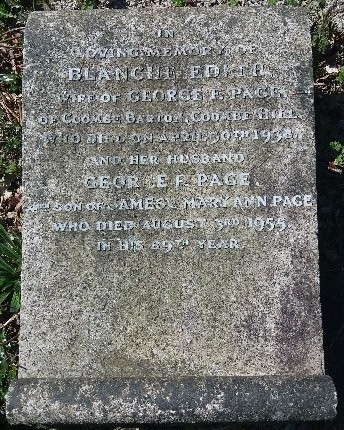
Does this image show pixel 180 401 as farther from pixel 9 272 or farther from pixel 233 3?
pixel 233 3

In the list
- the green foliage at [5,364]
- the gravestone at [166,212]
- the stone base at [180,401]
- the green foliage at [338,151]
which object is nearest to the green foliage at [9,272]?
the green foliage at [5,364]

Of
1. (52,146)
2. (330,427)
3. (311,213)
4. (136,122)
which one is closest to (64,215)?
Answer: (52,146)

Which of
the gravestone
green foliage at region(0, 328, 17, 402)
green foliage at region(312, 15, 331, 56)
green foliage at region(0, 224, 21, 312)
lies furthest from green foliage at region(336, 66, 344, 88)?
green foliage at region(0, 328, 17, 402)

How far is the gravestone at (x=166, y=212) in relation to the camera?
309cm

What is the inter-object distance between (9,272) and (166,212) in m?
1.40

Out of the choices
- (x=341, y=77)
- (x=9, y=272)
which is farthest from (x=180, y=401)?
(x=341, y=77)

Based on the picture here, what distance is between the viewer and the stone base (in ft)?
9.72

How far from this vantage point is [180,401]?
2967 mm

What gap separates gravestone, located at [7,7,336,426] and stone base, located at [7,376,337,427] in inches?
0.4

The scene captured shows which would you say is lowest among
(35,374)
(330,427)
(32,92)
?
(330,427)

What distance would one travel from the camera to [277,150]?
3191 mm

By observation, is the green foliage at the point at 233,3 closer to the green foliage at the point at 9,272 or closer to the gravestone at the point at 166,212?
the gravestone at the point at 166,212

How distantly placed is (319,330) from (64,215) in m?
1.43

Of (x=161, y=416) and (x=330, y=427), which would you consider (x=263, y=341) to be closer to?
(x=161, y=416)
